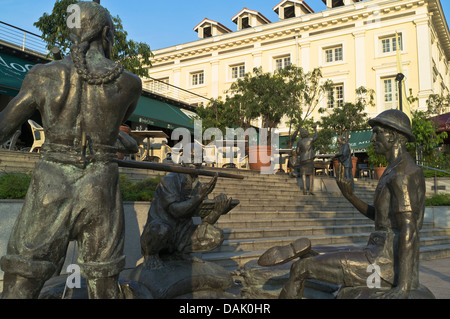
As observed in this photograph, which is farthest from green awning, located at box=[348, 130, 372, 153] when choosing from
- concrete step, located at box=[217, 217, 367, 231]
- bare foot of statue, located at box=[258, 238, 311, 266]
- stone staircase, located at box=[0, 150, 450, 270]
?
bare foot of statue, located at box=[258, 238, 311, 266]

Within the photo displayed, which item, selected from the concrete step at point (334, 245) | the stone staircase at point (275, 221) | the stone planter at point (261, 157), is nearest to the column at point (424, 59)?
the stone planter at point (261, 157)

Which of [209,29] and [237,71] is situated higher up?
[209,29]

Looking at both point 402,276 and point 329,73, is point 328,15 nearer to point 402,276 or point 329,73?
point 329,73

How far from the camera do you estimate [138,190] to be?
6.77 m

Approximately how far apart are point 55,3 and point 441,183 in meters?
15.6

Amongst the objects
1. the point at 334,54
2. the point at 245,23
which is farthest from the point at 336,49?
the point at 245,23

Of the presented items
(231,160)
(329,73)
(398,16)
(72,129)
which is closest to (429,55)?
(398,16)

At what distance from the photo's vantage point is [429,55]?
25.7 meters

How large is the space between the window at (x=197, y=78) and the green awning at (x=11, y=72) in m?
21.5

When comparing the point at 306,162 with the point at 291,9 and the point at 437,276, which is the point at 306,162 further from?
the point at 291,9

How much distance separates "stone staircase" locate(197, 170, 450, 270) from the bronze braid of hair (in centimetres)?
427

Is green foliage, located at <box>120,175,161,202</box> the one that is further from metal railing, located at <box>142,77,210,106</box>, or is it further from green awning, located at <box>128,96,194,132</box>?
metal railing, located at <box>142,77,210,106</box>

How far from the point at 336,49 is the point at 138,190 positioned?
2718 centimetres

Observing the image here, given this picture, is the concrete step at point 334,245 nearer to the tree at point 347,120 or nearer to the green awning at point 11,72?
the green awning at point 11,72
